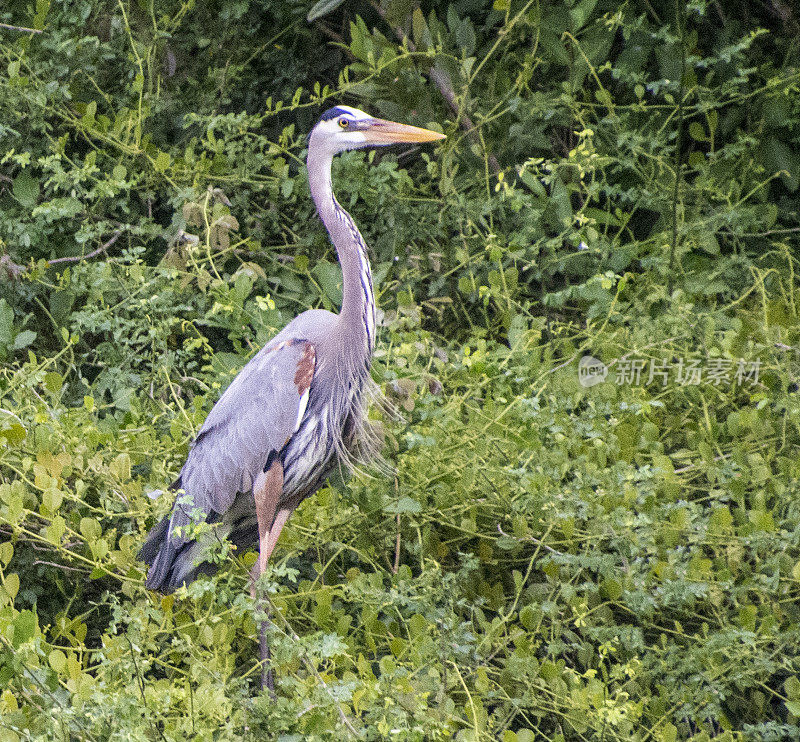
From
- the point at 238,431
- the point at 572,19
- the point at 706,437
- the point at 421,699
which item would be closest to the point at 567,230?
the point at 572,19

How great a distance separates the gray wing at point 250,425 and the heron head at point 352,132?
23.2 inches

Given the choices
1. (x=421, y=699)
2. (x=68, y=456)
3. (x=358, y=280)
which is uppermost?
(x=358, y=280)

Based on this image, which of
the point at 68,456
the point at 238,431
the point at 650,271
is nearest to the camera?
the point at 238,431

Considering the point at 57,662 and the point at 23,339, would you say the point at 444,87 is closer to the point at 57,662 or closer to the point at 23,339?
the point at 23,339

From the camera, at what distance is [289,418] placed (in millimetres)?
2734

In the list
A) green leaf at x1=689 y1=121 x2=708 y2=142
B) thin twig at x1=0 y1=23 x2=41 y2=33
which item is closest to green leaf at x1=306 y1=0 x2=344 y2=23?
thin twig at x1=0 y1=23 x2=41 y2=33

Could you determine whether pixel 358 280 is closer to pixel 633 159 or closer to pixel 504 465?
pixel 504 465

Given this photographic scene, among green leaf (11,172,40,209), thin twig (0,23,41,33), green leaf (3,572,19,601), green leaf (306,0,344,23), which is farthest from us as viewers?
green leaf (11,172,40,209)

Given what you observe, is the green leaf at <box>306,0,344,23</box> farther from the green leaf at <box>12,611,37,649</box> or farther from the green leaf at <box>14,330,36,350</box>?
the green leaf at <box>12,611,37,649</box>

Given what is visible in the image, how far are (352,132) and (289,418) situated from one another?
2.76 feet

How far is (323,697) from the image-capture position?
2.09 metres

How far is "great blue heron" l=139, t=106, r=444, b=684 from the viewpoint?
2746mm

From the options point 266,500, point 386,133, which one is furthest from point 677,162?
point 266,500

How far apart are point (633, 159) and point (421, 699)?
8.55 ft
